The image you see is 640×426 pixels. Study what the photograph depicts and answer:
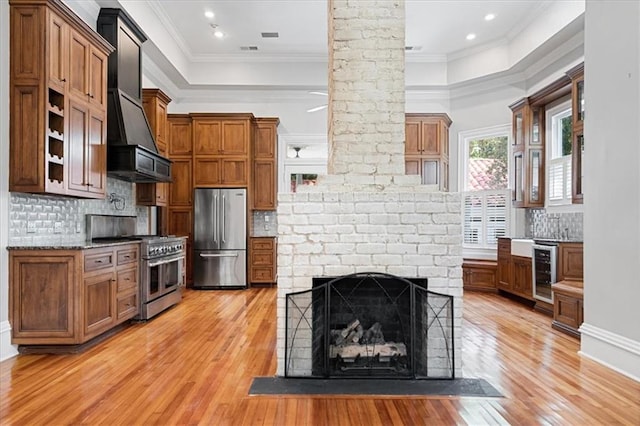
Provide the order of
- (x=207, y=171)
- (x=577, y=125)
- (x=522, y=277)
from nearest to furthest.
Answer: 1. (x=577, y=125)
2. (x=522, y=277)
3. (x=207, y=171)

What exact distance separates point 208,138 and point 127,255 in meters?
3.28

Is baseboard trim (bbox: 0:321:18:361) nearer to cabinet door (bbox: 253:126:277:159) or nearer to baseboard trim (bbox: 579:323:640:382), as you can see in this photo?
cabinet door (bbox: 253:126:277:159)

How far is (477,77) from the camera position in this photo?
23.0ft

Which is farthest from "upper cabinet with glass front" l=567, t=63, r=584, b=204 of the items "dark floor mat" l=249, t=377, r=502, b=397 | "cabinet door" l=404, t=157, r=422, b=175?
"dark floor mat" l=249, t=377, r=502, b=397

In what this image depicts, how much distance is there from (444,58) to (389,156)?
5.23 metres

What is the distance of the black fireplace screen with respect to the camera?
2.90 m

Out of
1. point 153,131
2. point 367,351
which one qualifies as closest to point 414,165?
point 153,131

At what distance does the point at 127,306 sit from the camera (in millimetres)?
4230

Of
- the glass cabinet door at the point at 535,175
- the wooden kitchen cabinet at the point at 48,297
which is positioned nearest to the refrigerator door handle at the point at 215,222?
the wooden kitchen cabinet at the point at 48,297

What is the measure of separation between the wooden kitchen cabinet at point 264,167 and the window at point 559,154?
4555 mm

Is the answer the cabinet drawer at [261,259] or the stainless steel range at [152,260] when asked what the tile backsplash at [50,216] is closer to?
the stainless steel range at [152,260]

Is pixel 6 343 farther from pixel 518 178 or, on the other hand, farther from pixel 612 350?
pixel 518 178

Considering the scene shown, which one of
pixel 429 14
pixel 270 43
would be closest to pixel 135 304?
pixel 270 43

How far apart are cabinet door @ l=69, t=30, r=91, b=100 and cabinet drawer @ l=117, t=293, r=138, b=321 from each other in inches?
82.4
